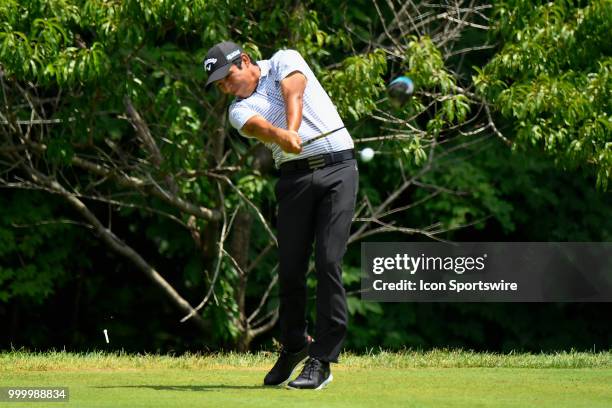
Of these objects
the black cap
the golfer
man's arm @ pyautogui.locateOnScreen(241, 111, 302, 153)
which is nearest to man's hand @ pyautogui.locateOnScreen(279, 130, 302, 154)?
man's arm @ pyautogui.locateOnScreen(241, 111, 302, 153)

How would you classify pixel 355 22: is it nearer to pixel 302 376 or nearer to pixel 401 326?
pixel 401 326

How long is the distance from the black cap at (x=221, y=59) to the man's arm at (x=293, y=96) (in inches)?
12.0

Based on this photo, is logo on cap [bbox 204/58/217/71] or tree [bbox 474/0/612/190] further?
tree [bbox 474/0/612/190]

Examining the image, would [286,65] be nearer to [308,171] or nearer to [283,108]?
[283,108]

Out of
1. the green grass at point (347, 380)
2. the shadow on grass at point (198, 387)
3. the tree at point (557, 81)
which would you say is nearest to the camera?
the green grass at point (347, 380)

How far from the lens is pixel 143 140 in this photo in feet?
43.5

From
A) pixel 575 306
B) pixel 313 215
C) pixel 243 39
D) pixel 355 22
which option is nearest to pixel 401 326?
pixel 575 306

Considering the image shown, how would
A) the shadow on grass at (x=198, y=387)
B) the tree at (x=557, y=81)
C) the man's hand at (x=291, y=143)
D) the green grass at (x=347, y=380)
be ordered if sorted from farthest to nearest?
the tree at (x=557, y=81) < the shadow on grass at (x=198, y=387) < the man's hand at (x=291, y=143) < the green grass at (x=347, y=380)

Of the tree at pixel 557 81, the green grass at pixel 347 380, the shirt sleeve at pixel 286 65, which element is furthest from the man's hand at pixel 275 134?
the tree at pixel 557 81

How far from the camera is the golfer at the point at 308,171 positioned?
688 cm

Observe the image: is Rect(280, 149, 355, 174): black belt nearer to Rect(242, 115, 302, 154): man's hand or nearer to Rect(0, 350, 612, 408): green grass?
Rect(242, 115, 302, 154): man's hand

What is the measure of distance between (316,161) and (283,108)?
36 cm

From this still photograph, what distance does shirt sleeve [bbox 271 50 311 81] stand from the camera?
686cm

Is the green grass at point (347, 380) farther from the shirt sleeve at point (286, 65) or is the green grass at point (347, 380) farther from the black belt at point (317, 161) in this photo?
the shirt sleeve at point (286, 65)
